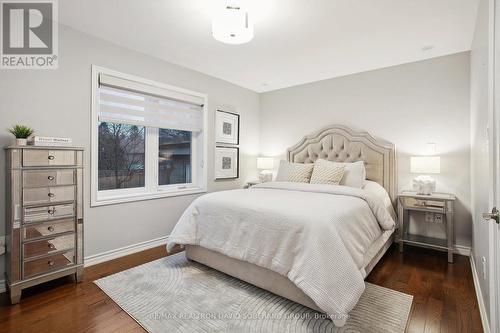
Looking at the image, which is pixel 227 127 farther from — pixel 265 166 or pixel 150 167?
pixel 150 167

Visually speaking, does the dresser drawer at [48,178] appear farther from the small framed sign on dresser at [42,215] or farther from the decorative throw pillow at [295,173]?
the decorative throw pillow at [295,173]

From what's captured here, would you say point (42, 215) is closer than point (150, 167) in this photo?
Yes

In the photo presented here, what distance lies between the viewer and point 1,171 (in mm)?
2082

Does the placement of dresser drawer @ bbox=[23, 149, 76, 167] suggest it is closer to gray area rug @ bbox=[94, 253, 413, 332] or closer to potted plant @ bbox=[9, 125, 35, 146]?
potted plant @ bbox=[9, 125, 35, 146]

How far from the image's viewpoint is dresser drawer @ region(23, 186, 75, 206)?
1964 mm

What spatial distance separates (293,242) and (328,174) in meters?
1.62

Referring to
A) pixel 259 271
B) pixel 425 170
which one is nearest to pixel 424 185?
pixel 425 170

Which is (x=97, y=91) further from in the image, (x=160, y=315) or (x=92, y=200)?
(x=160, y=315)

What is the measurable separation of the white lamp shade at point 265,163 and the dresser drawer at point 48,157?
111 inches

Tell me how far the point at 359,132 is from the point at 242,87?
2.09 meters

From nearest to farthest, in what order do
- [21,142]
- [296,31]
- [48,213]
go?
[21,142]
[48,213]
[296,31]

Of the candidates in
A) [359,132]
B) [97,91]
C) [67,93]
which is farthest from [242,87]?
[67,93]

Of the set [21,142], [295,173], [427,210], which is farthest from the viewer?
[295,173]

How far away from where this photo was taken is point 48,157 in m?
2.05
